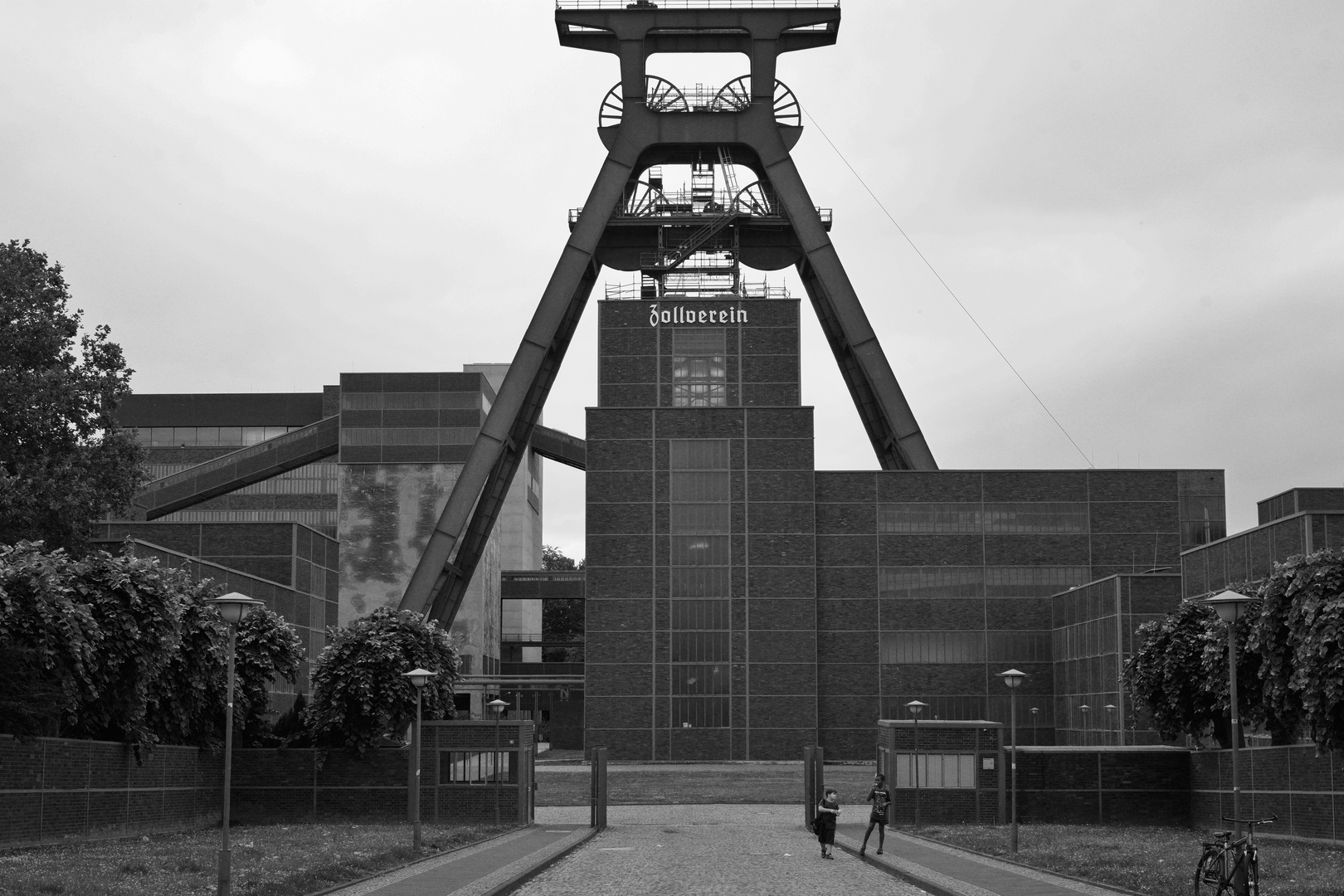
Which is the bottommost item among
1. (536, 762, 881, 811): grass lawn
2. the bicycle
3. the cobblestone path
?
(536, 762, 881, 811): grass lawn

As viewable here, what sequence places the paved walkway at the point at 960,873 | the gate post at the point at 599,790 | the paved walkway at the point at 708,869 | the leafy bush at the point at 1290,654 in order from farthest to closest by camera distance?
the gate post at the point at 599,790
the leafy bush at the point at 1290,654
the paved walkway at the point at 708,869
the paved walkway at the point at 960,873

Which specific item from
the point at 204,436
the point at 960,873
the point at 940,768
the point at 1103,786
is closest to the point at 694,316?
the point at 940,768

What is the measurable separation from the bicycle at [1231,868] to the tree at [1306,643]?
8.49 meters

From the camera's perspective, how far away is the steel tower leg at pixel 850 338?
8594 cm

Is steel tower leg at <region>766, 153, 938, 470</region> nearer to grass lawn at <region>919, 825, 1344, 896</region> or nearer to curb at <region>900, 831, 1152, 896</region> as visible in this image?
grass lawn at <region>919, 825, 1344, 896</region>

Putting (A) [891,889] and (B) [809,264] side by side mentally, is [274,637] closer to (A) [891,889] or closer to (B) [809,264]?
(A) [891,889]

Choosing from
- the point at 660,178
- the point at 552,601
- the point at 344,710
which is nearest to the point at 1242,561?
the point at 344,710

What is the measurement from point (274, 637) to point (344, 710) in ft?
13.6

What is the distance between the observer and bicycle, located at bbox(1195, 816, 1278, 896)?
21516 mm

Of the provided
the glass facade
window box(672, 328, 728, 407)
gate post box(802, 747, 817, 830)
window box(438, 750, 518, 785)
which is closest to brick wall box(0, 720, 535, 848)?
window box(438, 750, 518, 785)

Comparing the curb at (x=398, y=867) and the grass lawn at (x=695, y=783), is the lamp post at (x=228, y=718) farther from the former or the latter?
the grass lawn at (x=695, y=783)

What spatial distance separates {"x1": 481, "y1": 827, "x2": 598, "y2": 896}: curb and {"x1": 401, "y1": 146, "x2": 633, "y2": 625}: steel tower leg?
4322 centimetres

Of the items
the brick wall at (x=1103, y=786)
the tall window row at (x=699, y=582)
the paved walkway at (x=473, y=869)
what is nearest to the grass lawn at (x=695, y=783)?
the tall window row at (x=699, y=582)

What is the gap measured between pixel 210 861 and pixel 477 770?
16419mm
